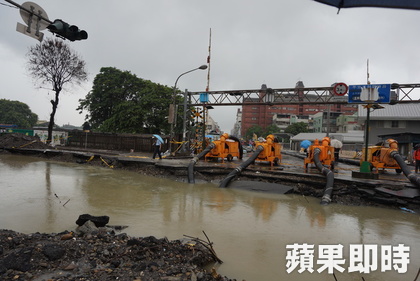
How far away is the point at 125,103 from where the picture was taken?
1120 inches

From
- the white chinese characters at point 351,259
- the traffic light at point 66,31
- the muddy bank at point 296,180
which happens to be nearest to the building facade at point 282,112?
the muddy bank at point 296,180

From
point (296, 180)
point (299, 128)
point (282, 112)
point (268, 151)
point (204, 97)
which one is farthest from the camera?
point (282, 112)

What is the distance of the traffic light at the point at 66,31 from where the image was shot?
655 centimetres

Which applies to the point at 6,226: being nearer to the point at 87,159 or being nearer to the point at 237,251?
the point at 237,251

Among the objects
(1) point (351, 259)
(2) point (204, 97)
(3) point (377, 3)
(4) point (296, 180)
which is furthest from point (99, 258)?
(2) point (204, 97)

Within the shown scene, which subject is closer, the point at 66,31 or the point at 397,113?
the point at 66,31

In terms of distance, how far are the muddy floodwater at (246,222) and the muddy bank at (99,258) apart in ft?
2.20

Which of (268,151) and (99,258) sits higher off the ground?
(268,151)

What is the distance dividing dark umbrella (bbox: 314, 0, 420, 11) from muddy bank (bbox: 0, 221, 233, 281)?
3.31m

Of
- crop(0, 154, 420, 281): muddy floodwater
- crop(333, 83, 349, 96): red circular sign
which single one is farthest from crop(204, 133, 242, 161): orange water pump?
crop(333, 83, 349, 96): red circular sign

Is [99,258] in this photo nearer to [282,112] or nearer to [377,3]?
[377,3]

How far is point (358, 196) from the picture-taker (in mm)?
9016

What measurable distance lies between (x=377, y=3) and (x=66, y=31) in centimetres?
670

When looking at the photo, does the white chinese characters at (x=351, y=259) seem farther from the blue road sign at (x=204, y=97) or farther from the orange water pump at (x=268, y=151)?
the blue road sign at (x=204, y=97)
